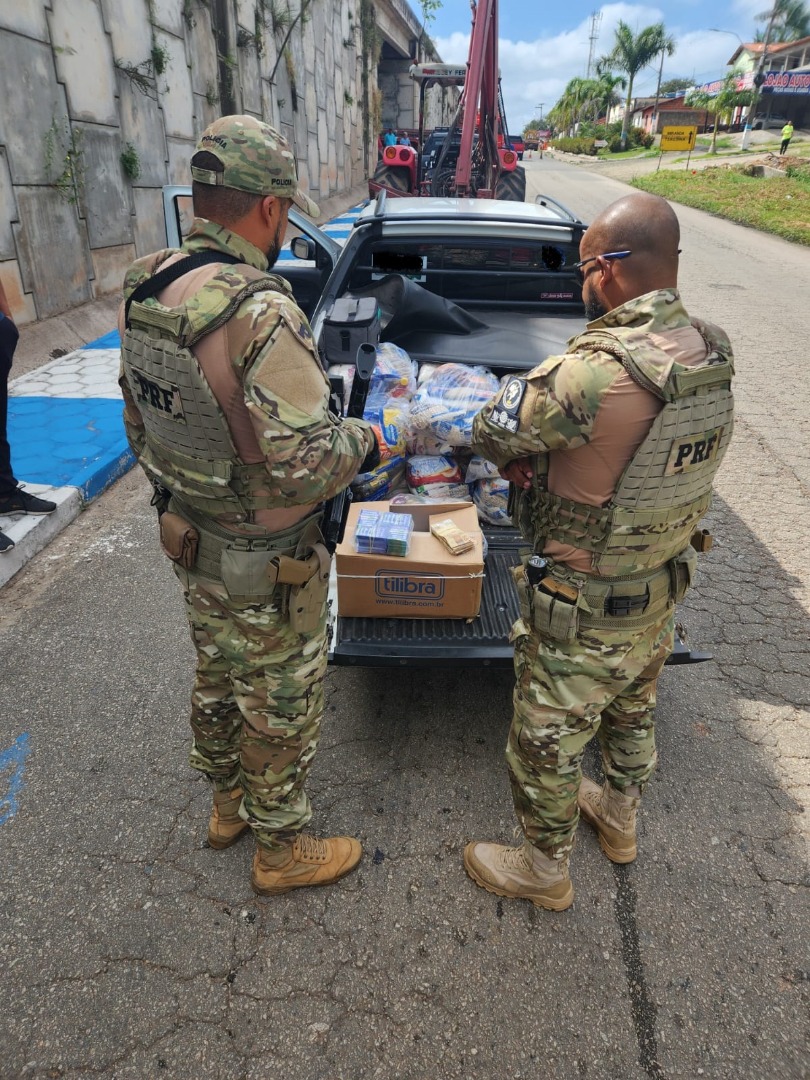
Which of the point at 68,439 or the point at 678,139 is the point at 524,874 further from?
the point at 678,139

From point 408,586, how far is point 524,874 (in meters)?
0.98

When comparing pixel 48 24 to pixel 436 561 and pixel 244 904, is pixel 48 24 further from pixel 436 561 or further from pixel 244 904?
pixel 244 904

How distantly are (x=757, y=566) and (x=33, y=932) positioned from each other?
3628 mm

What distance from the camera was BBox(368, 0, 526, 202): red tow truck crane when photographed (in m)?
8.20

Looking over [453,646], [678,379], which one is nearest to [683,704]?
[453,646]

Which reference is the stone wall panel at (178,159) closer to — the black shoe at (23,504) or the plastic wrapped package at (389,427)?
the black shoe at (23,504)

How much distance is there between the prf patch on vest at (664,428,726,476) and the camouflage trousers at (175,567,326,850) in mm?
1003

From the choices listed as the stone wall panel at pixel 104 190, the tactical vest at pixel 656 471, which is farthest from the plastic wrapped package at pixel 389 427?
the stone wall panel at pixel 104 190

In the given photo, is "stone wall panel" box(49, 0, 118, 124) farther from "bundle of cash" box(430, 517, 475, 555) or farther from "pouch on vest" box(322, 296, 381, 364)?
"bundle of cash" box(430, 517, 475, 555)

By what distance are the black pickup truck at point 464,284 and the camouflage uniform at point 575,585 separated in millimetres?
625

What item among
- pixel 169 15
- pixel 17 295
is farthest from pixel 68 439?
pixel 169 15

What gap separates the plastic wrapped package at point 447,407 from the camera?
2.99 m

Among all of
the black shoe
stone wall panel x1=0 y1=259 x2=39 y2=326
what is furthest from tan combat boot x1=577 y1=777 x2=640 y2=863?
stone wall panel x1=0 y1=259 x2=39 y2=326

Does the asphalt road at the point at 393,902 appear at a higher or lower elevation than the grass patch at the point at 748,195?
lower
